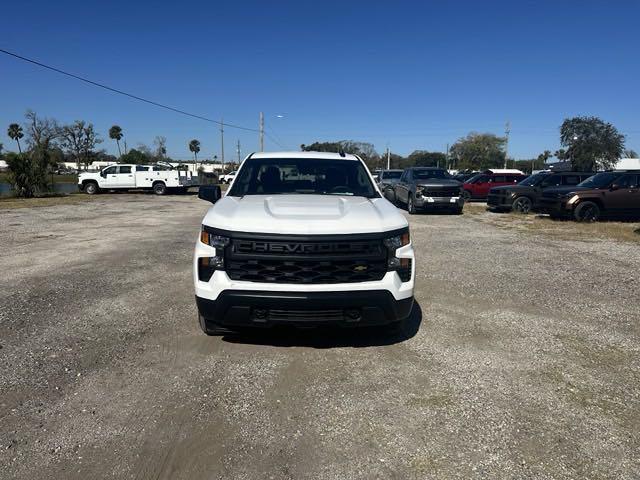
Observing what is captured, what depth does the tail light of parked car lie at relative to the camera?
12.1ft

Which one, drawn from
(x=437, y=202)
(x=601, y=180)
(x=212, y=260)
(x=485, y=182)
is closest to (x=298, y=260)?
(x=212, y=260)

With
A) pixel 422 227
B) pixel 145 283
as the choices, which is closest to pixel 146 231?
pixel 145 283

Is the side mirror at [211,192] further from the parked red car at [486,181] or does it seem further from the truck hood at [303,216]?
the parked red car at [486,181]

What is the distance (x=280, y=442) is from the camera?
8.80 ft

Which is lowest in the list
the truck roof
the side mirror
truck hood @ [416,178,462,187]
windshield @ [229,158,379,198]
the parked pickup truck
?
the parked pickup truck

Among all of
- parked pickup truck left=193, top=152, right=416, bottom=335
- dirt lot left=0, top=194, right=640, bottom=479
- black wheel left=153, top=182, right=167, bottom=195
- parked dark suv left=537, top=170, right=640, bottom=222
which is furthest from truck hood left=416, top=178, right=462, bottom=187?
black wheel left=153, top=182, right=167, bottom=195

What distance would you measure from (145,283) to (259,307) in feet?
11.0

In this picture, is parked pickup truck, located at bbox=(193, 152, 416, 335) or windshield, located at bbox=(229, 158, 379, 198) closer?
parked pickup truck, located at bbox=(193, 152, 416, 335)

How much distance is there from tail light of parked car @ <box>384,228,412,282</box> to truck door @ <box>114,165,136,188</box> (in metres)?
27.2

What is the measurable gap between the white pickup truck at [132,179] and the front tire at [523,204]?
19674 millimetres

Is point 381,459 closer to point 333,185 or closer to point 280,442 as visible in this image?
point 280,442

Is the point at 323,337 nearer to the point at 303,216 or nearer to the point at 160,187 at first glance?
the point at 303,216

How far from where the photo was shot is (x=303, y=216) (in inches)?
144

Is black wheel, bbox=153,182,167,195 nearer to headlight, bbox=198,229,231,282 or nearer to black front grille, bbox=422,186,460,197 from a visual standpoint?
black front grille, bbox=422,186,460,197
